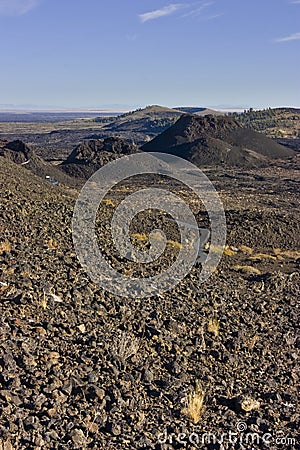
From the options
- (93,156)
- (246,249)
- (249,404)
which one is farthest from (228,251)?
(93,156)

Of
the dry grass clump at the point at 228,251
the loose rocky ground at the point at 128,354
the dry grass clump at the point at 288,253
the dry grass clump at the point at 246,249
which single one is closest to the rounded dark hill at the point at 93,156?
the dry grass clump at the point at 246,249

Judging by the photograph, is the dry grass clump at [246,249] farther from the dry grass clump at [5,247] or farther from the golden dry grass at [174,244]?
the dry grass clump at [5,247]

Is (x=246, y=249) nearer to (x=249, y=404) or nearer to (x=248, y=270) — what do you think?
(x=248, y=270)

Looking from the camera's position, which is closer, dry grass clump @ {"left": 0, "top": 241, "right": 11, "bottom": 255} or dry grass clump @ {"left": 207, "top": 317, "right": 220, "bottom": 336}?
dry grass clump @ {"left": 207, "top": 317, "right": 220, "bottom": 336}

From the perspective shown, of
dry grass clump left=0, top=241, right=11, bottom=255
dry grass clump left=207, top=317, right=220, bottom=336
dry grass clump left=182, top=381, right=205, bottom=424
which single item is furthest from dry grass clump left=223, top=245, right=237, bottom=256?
dry grass clump left=182, top=381, right=205, bottom=424

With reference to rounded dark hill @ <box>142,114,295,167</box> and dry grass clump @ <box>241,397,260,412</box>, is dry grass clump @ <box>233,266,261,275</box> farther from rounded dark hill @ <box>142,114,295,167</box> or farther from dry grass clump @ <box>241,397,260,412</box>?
rounded dark hill @ <box>142,114,295,167</box>

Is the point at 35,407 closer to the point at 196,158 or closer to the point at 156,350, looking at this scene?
the point at 156,350
